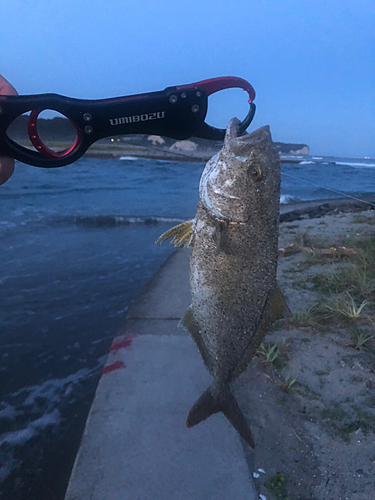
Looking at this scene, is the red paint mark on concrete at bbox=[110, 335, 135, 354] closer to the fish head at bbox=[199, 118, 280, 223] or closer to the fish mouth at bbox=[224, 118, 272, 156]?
the fish head at bbox=[199, 118, 280, 223]

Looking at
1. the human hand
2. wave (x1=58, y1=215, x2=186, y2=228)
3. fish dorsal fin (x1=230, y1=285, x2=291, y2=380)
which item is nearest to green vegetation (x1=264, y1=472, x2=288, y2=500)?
fish dorsal fin (x1=230, y1=285, x2=291, y2=380)

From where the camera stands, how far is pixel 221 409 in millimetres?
2041

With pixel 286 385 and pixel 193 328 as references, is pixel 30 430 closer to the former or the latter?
Answer: pixel 193 328

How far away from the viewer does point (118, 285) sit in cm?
574

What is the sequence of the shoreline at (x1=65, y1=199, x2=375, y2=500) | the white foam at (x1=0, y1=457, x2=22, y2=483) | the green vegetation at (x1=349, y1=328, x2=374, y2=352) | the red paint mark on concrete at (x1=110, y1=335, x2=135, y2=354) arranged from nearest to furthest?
1. the shoreline at (x1=65, y1=199, x2=375, y2=500)
2. the white foam at (x1=0, y1=457, x2=22, y2=483)
3. the green vegetation at (x1=349, y1=328, x2=374, y2=352)
4. the red paint mark on concrete at (x1=110, y1=335, x2=135, y2=354)

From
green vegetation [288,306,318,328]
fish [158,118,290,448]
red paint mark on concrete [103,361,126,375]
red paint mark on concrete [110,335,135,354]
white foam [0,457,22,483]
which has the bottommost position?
white foam [0,457,22,483]

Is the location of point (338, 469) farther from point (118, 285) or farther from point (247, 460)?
point (118, 285)

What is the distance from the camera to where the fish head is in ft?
5.57

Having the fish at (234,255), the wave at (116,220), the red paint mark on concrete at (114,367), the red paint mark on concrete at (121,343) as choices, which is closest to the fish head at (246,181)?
the fish at (234,255)

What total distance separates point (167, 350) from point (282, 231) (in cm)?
589

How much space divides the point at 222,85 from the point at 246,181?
0.51 meters

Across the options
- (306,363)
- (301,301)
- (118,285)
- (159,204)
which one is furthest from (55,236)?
(306,363)

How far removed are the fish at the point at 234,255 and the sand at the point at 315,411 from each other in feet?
2.06

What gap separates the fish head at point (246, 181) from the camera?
5.57 feet
